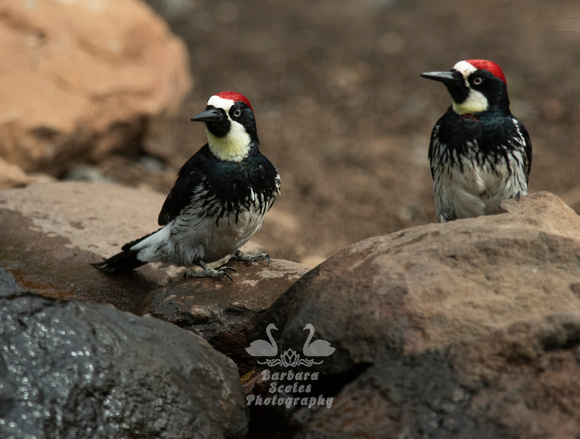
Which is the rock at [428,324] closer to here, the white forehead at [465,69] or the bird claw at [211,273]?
the bird claw at [211,273]

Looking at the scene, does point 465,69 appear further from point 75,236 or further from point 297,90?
point 297,90

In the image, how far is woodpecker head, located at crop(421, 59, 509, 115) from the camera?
14.9 feet

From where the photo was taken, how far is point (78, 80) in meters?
7.56

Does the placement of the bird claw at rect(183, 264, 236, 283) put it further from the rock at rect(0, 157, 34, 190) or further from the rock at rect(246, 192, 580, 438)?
the rock at rect(0, 157, 34, 190)

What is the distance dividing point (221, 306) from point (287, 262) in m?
0.76

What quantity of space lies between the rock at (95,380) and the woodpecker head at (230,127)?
158 cm

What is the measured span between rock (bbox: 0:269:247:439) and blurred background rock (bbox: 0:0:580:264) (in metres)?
3.42

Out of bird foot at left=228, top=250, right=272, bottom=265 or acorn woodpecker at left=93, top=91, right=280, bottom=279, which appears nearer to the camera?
acorn woodpecker at left=93, top=91, right=280, bottom=279

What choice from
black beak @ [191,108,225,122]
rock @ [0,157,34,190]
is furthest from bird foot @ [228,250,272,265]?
rock @ [0,157,34,190]

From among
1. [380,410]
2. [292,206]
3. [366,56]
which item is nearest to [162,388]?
[380,410]

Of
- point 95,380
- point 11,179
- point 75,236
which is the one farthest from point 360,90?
point 95,380

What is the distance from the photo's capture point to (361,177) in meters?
8.82

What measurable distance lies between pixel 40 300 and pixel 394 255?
1473mm

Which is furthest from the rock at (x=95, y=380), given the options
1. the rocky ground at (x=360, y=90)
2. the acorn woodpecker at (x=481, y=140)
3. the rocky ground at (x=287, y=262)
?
the rocky ground at (x=360, y=90)
